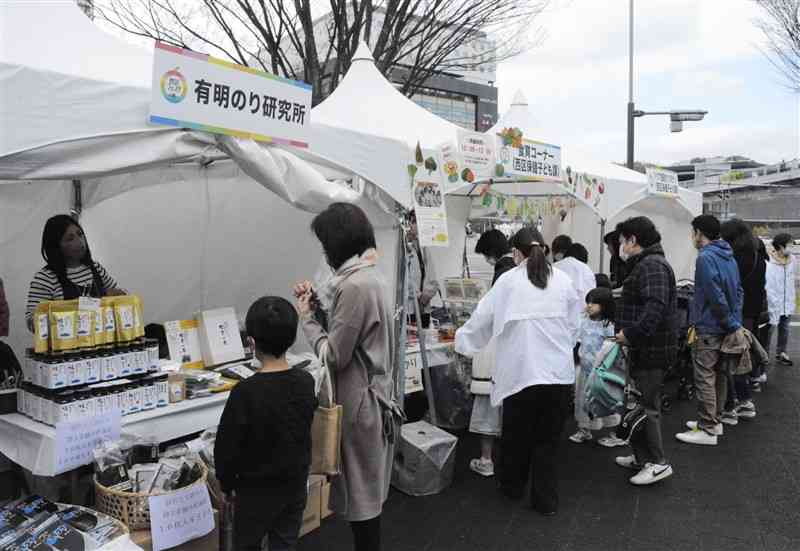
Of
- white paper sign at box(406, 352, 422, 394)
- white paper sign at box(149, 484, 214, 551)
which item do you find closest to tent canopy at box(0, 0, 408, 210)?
white paper sign at box(149, 484, 214, 551)

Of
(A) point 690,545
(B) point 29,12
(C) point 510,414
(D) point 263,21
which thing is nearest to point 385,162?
(C) point 510,414

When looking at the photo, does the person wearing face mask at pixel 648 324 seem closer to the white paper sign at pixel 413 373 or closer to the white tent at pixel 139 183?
the white paper sign at pixel 413 373

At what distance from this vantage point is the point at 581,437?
4.77 metres

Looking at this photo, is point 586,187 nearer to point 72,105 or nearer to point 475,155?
point 475,155

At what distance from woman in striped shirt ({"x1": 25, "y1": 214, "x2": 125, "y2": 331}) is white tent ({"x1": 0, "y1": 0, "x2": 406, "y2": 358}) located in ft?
1.91

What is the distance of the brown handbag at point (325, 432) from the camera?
2.28 m

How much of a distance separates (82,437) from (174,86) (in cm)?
150

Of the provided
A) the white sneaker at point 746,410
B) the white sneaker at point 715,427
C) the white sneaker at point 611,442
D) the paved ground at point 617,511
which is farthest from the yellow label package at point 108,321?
the white sneaker at point 746,410

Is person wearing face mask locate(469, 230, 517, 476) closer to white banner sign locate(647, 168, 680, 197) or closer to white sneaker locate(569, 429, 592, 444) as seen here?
white sneaker locate(569, 429, 592, 444)

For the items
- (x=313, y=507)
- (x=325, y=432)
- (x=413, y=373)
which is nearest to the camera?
(x=325, y=432)

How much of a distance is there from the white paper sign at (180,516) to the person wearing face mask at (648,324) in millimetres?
2567

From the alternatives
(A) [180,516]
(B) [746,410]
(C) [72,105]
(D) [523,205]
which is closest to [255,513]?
(A) [180,516]

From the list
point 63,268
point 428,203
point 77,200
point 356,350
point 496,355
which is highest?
point 77,200

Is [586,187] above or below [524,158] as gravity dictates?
below
